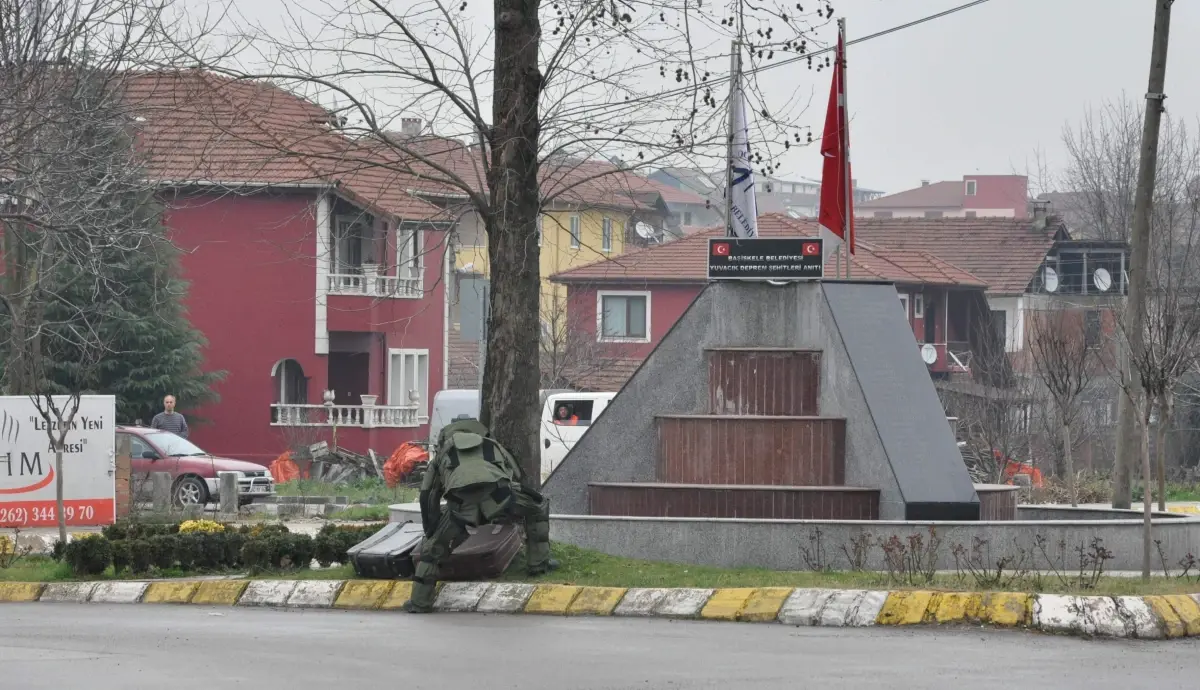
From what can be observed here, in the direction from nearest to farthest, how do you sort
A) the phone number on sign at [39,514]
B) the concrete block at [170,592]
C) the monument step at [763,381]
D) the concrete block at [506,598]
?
the concrete block at [506,598]
the concrete block at [170,592]
the monument step at [763,381]
the phone number on sign at [39,514]

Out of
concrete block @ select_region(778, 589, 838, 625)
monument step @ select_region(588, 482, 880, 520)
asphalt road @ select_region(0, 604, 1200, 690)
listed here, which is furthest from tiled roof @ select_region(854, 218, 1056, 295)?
asphalt road @ select_region(0, 604, 1200, 690)

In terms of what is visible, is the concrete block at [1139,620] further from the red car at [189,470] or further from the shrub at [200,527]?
the red car at [189,470]

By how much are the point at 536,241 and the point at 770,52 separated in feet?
9.16

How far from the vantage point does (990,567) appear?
49.3ft

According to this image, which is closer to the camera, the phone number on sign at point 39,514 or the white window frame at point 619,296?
the phone number on sign at point 39,514

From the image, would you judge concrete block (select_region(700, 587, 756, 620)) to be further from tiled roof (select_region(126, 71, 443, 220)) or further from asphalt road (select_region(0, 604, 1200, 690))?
tiled roof (select_region(126, 71, 443, 220))

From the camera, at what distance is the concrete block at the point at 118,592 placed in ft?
50.0

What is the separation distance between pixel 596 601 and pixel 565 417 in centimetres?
2508

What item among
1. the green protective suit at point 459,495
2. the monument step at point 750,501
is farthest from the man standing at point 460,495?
the monument step at point 750,501

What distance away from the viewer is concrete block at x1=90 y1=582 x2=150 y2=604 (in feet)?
→ 50.0

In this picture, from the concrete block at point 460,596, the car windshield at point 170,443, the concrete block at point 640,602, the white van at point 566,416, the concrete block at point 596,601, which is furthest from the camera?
the white van at point 566,416

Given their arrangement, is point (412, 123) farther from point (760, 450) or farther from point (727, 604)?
point (727, 604)

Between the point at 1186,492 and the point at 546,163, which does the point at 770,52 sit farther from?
the point at 1186,492

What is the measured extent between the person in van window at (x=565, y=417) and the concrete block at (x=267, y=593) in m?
23.5
